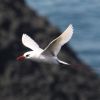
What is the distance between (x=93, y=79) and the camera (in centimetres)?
2755

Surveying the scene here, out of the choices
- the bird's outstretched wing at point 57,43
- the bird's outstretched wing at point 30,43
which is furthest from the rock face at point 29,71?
the bird's outstretched wing at point 57,43

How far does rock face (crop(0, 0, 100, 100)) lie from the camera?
24.1 meters

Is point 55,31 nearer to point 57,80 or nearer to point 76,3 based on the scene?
point 57,80

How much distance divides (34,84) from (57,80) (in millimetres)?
781

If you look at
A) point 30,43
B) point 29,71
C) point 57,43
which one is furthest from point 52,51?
point 29,71

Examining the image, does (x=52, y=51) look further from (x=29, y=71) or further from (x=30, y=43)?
(x=29, y=71)

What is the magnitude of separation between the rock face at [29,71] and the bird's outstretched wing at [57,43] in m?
11.0

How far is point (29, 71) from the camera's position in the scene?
2427cm

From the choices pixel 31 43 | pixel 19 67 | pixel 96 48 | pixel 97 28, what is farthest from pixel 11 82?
pixel 97 28

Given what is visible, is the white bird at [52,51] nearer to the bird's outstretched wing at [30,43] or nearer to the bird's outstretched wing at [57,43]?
the bird's outstretched wing at [57,43]

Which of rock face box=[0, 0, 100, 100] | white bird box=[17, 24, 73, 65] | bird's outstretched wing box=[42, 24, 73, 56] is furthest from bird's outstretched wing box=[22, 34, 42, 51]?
rock face box=[0, 0, 100, 100]

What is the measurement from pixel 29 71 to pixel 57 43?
39.9 feet

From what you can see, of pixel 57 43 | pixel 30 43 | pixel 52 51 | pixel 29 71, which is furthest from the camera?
pixel 29 71

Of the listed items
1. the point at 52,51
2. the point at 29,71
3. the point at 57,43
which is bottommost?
the point at 52,51
